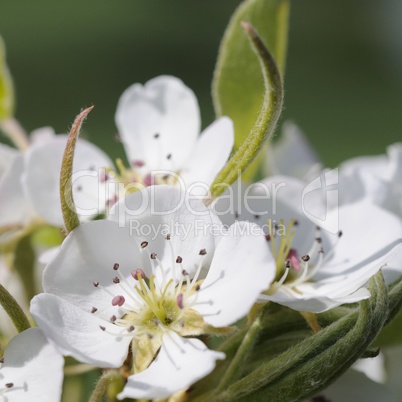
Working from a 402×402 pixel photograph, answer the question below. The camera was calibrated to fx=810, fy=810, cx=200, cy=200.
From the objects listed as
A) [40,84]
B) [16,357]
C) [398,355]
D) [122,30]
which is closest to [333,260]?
[398,355]

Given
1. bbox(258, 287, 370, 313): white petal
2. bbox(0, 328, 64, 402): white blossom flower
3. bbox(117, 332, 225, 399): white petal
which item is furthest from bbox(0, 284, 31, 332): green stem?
bbox(258, 287, 370, 313): white petal

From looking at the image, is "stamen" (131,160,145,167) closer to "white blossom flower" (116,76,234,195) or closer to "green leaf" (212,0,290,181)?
"white blossom flower" (116,76,234,195)

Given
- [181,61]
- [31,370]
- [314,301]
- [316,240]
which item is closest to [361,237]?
[316,240]

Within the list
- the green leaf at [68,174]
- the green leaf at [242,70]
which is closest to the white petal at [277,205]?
the green leaf at [242,70]

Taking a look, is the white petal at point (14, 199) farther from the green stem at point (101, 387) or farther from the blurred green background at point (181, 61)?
the blurred green background at point (181, 61)

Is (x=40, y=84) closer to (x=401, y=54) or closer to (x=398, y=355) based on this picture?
(x=401, y=54)

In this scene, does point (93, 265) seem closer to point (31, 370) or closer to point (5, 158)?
point (31, 370)
